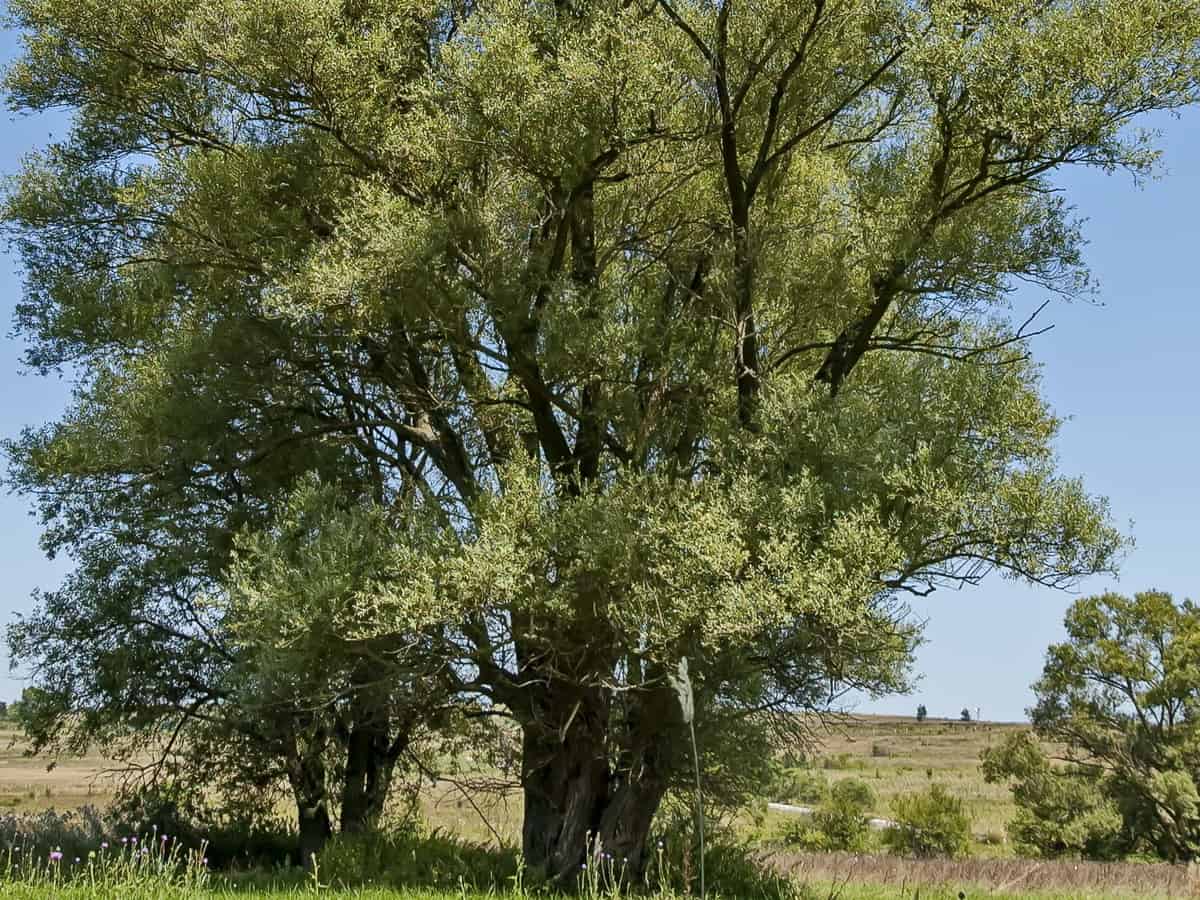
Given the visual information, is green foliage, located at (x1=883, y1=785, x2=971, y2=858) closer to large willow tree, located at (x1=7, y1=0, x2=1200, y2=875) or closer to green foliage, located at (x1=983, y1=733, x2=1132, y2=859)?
green foliage, located at (x1=983, y1=733, x2=1132, y2=859)

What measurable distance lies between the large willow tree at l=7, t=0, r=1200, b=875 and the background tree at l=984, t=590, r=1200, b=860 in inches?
739

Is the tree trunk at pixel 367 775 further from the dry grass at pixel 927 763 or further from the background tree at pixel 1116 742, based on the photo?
the background tree at pixel 1116 742

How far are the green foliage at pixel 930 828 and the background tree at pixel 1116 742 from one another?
7.21ft

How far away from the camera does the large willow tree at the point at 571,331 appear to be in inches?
504

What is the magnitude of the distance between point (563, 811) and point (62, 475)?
9155 mm

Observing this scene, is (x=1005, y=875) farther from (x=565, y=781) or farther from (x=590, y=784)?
(x=565, y=781)

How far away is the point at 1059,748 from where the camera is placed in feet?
120

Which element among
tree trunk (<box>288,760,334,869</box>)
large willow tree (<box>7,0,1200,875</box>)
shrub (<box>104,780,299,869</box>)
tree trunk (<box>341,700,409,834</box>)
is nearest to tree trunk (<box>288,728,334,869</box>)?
tree trunk (<box>288,760,334,869</box>)

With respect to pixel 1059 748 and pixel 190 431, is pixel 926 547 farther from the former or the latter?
pixel 1059 748

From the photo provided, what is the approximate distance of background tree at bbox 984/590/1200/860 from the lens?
3088 centimetres

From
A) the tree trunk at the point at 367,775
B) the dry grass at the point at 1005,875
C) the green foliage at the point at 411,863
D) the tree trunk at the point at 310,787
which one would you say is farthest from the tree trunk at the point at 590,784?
the tree trunk at the point at 310,787

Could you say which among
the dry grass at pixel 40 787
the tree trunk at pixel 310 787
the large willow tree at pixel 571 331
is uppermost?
the large willow tree at pixel 571 331

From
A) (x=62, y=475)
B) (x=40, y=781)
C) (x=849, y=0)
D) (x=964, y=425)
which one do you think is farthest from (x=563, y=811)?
(x=40, y=781)

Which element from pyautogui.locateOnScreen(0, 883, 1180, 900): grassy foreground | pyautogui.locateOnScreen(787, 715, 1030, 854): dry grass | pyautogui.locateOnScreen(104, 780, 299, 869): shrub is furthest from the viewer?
pyautogui.locateOnScreen(787, 715, 1030, 854): dry grass
